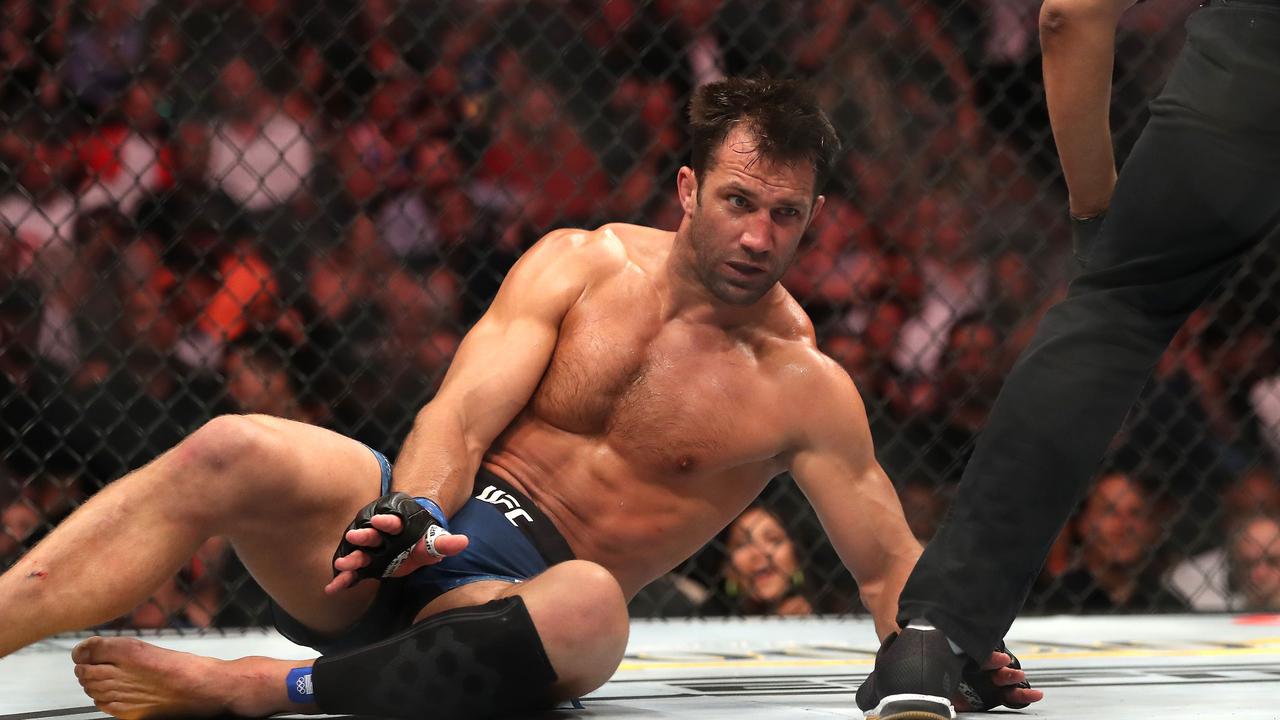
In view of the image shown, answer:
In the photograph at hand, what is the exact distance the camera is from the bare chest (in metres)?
1.52

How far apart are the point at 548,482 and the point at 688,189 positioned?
37 cm

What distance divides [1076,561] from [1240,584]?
360 mm

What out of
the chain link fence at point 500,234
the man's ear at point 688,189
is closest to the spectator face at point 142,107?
the chain link fence at point 500,234

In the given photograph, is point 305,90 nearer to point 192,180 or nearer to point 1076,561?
point 192,180

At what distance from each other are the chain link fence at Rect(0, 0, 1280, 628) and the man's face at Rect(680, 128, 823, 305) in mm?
1256

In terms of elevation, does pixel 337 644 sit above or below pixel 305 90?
below

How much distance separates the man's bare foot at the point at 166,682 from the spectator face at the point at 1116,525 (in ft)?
6.59

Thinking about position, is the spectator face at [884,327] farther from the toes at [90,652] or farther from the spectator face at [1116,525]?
the toes at [90,652]

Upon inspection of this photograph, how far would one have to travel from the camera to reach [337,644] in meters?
1.46

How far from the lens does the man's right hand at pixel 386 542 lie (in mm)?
1215

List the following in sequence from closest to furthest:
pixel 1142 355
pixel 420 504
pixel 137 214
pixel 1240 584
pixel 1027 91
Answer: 1. pixel 1142 355
2. pixel 420 504
3. pixel 137 214
4. pixel 1240 584
5. pixel 1027 91

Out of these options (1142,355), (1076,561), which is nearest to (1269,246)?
(1076,561)

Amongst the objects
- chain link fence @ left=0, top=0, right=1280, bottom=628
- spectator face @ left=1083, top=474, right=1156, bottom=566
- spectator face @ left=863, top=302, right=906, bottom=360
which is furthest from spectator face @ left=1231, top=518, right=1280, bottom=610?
spectator face @ left=863, top=302, right=906, bottom=360

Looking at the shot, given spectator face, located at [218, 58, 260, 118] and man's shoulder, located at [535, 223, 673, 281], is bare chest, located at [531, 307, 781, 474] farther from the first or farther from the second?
spectator face, located at [218, 58, 260, 118]
